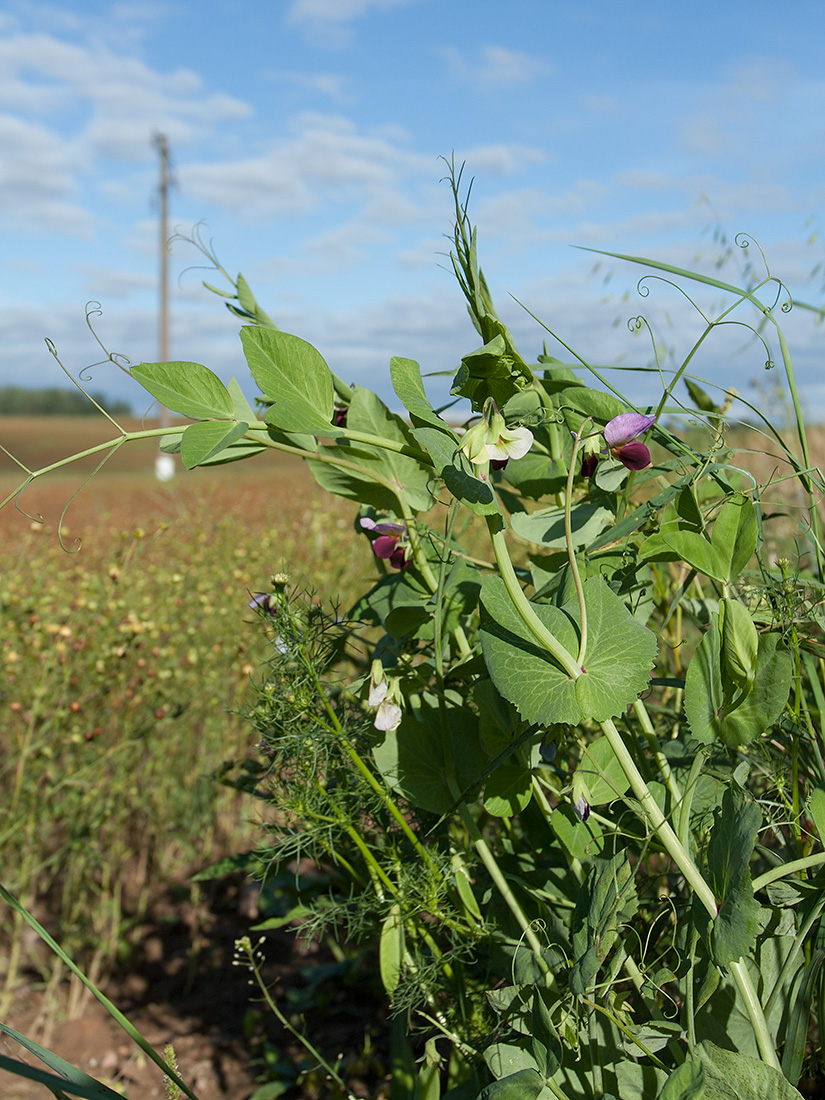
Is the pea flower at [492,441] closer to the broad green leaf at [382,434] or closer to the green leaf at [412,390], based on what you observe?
the green leaf at [412,390]

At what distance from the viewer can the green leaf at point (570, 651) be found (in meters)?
0.67

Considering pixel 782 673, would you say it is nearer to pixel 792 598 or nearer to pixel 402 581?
pixel 792 598

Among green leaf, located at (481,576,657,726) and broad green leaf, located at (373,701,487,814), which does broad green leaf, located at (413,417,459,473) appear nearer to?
green leaf, located at (481,576,657,726)

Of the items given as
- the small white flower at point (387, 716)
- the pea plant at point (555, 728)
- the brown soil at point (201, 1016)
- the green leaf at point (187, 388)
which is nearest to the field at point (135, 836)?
the brown soil at point (201, 1016)

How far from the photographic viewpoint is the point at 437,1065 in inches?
37.5

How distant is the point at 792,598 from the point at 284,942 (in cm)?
141

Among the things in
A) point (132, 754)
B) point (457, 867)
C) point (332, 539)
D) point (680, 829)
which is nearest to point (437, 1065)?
point (457, 867)

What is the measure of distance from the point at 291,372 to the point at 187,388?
0.32ft

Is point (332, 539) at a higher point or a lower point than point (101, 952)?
higher

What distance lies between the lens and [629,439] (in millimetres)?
741

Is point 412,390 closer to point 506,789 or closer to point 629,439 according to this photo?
point 629,439

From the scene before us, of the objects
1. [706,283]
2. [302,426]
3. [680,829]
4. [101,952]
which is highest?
[706,283]

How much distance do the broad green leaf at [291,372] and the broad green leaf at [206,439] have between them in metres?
0.05

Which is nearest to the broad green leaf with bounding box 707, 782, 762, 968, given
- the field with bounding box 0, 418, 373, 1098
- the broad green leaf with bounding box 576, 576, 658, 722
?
the broad green leaf with bounding box 576, 576, 658, 722
